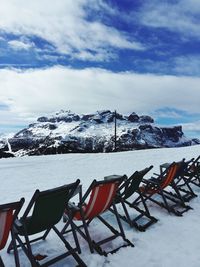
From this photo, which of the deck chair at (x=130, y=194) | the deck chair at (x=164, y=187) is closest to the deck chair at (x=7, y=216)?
the deck chair at (x=130, y=194)

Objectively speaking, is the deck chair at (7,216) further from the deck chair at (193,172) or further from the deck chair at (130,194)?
the deck chair at (193,172)

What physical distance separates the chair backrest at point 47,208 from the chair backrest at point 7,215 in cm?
25

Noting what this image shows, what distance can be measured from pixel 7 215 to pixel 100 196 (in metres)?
1.47

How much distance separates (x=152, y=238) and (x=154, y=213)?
4.12 feet

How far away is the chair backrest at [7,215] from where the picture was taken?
122 inches

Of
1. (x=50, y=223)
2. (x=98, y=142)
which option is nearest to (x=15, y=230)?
(x=50, y=223)

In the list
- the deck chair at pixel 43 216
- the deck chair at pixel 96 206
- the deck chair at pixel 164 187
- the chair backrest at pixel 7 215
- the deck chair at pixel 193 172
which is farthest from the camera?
the deck chair at pixel 193 172

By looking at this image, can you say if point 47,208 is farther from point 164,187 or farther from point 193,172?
point 193,172

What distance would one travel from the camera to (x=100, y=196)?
4.32 meters

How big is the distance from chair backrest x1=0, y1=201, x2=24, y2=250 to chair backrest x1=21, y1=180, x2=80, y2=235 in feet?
0.82

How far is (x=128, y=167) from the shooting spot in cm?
1326

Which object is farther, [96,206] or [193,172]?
[193,172]

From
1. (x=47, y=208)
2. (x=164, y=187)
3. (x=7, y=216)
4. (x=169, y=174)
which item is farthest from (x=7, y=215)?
(x=164, y=187)

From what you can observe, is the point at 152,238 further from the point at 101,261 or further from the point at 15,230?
the point at 15,230
